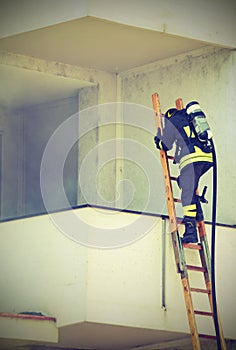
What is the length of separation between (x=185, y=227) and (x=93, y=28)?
9.75 ft

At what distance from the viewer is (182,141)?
16297 mm

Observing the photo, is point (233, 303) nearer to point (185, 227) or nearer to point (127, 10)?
point (185, 227)

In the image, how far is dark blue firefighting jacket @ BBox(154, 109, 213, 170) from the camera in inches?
636

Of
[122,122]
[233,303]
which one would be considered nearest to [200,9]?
[122,122]

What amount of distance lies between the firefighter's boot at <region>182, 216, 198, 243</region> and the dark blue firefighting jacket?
62cm

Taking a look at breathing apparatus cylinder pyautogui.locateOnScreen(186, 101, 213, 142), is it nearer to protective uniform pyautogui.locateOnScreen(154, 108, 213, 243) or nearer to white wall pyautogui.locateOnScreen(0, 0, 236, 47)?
protective uniform pyautogui.locateOnScreen(154, 108, 213, 243)

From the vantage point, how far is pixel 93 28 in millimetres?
17516

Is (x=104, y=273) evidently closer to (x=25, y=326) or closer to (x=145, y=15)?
(x=25, y=326)

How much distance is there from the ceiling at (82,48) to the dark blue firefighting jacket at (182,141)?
1.68 m

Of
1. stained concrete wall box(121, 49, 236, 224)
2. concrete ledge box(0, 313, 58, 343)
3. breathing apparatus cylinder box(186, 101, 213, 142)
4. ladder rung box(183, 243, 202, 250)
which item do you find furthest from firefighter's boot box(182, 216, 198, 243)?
concrete ledge box(0, 313, 58, 343)

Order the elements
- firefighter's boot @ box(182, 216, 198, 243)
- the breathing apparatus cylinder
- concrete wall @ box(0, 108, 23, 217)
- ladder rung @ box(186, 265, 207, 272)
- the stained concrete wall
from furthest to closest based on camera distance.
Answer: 1. concrete wall @ box(0, 108, 23, 217)
2. the stained concrete wall
3. ladder rung @ box(186, 265, 207, 272)
4. firefighter's boot @ box(182, 216, 198, 243)
5. the breathing apparatus cylinder

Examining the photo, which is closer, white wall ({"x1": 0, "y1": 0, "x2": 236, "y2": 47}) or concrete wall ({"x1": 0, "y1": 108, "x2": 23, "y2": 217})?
white wall ({"x1": 0, "y1": 0, "x2": 236, "y2": 47})

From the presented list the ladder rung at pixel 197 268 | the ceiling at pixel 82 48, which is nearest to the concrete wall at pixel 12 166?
the ceiling at pixel 82 48

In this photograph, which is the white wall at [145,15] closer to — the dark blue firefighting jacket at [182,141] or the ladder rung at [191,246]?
the dark blue firefighting jacket at [182,141]
